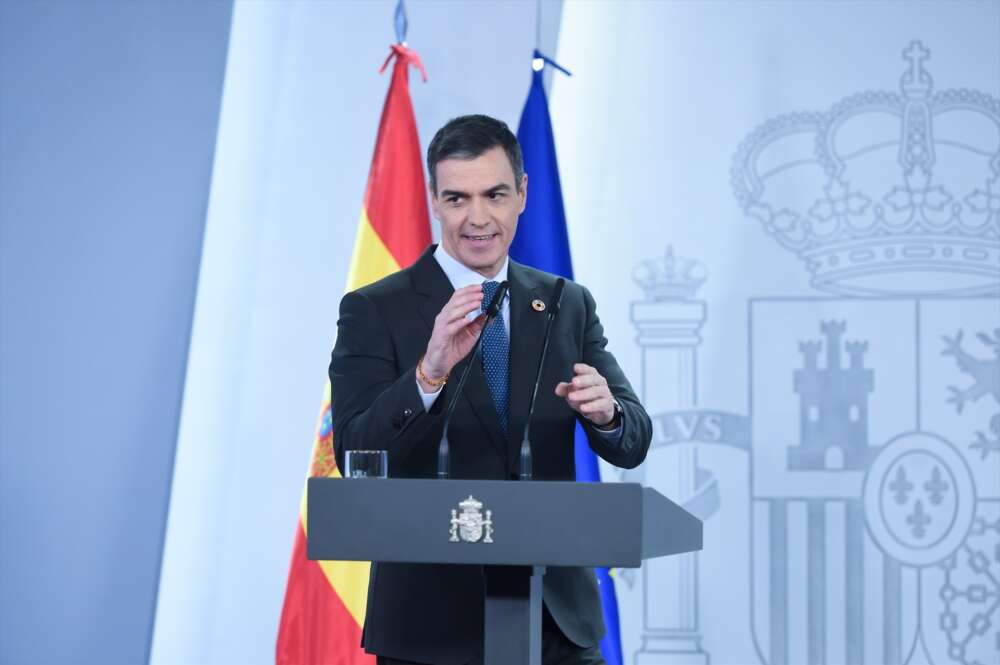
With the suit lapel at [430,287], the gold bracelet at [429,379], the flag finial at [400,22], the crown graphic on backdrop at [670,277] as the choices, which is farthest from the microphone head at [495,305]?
the crown graphic on backdrop at [670,277]

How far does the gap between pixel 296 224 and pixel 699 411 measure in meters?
1.52

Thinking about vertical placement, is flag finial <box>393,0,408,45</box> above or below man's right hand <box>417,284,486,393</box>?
above

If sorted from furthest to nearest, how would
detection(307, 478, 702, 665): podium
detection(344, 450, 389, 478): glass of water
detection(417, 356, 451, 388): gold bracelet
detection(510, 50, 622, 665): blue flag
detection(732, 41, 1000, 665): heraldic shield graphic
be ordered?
1. detection(732, 41, 1000, 665): heraldic shield graphic
2. detection(510, 50, 622, 665): blue flag
3. detection(417, 356, 451, 388): gold bracelet
4. detection(344, 450, 389, 478): glass of water
5. detection(307, 478, 702, 665): podium

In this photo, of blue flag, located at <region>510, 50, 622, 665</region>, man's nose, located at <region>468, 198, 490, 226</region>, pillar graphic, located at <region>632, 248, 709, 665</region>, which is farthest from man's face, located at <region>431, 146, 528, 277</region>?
pillar graphic, located at <region>632, 248, 709, 665</region>

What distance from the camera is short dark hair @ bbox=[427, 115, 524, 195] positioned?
2025 mm

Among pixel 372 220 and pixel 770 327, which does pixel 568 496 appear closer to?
pixel 372 220

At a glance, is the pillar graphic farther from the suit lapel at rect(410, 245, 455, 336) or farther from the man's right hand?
the man's right hand

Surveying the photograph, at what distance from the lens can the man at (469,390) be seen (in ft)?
5.57

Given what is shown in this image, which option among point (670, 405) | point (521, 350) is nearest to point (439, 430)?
point (521, 350)

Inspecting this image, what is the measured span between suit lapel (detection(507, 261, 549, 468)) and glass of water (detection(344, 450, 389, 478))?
Answer: 368 millimetres

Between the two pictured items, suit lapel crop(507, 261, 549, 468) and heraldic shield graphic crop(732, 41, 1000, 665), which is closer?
suit lapel crop(507, 261, 549, 468)

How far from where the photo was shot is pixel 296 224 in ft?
12.5

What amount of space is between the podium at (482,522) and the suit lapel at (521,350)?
462 mm

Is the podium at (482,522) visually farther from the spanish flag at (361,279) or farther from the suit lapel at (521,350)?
the spanish flag at (361,279)
